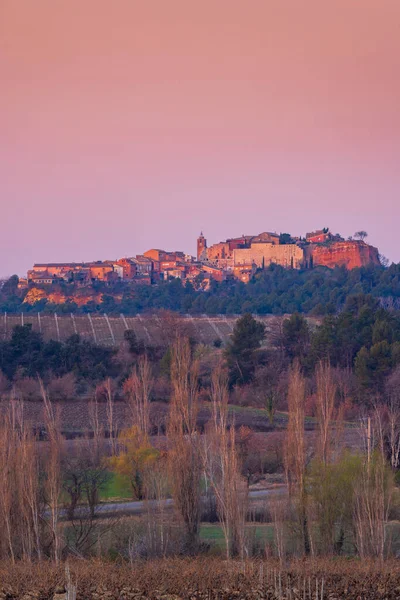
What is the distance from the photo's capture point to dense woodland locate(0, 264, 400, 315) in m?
59.2

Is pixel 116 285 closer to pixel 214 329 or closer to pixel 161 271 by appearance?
pixel 161 271

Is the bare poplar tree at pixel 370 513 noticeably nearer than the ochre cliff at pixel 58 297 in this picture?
Yes

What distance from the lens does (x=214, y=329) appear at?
4981 centimetres

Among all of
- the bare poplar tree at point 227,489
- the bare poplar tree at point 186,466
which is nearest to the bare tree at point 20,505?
the bare poplar tree at point 186,466

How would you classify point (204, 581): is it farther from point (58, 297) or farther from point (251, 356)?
point (58, 297)

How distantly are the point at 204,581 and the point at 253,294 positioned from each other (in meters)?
57.7

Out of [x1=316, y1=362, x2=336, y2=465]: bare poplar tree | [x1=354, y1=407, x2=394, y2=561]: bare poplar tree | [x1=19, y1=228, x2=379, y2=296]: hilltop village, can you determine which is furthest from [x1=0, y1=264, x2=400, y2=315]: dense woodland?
[x1=354, y1=407, x2=394, y2=561]: bare poplar tree

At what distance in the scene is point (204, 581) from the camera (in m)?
14.0

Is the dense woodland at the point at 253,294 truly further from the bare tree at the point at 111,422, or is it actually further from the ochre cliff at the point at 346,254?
the bare tree at the point at 111,422

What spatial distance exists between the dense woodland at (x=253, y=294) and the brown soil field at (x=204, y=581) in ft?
112

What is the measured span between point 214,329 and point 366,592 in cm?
3617

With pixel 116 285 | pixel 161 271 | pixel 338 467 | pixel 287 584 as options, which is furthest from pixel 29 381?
pixel 161 271

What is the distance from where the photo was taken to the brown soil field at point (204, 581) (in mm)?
13711

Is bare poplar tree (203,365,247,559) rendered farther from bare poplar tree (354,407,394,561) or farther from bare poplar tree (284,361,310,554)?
bare poplar tree (354,407,394,561)
